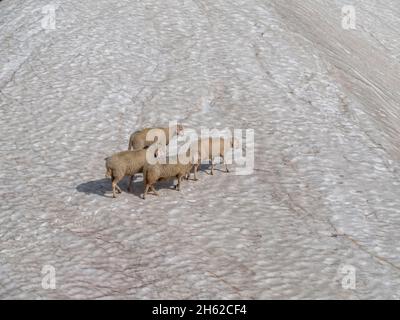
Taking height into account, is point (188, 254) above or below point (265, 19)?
below

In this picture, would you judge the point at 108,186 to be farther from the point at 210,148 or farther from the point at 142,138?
the point at 210,148

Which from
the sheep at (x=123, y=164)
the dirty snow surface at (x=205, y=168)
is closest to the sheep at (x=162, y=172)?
the sheep at (x=123, y=164)

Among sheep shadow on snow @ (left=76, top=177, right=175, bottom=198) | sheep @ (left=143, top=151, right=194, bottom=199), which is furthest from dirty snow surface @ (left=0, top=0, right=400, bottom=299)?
sheep @ (left=143, top=151, right=194, bottom=199)

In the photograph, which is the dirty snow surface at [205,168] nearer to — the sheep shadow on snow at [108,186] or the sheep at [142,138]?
the sheep shadow on snow at [108,186]

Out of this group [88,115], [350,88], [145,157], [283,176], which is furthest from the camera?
[350,88]

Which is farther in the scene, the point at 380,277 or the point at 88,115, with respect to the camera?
the point at 88,115
